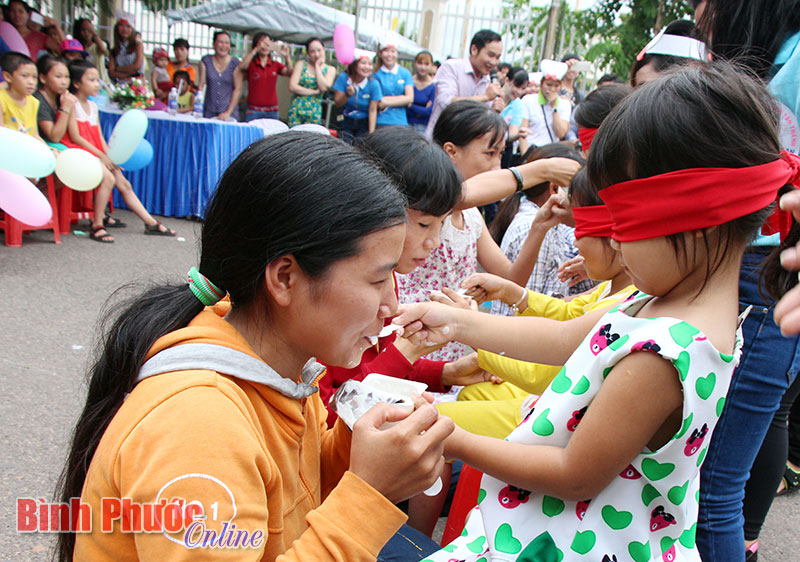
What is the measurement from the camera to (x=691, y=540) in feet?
4.42

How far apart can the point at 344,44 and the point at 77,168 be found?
217 inches

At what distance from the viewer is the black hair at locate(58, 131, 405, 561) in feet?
4.01

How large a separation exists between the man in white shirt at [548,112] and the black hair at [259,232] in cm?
686

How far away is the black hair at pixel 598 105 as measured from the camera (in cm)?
290

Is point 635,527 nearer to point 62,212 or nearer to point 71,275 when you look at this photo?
point 71,275

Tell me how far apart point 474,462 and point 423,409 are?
0.78 feet

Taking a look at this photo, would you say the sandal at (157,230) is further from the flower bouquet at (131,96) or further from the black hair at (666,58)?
the black hair at (666,58)

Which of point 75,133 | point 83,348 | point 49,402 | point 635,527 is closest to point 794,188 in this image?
point 635,527

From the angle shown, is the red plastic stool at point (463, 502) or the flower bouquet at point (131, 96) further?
the flower bouquet at point (131, 96)

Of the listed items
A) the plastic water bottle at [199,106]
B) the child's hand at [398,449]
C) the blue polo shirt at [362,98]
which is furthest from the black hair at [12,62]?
the child's hand at [398,449]

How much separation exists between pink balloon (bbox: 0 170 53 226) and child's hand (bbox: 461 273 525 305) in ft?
12.7

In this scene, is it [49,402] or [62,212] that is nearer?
[49,402]

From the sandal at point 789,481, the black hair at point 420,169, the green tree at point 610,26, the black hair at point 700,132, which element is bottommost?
the sandal at point 789,481

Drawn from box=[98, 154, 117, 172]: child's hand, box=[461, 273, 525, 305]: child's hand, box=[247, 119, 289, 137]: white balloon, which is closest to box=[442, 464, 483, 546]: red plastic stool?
box=[461, 273, 525, 305]: child's hand
